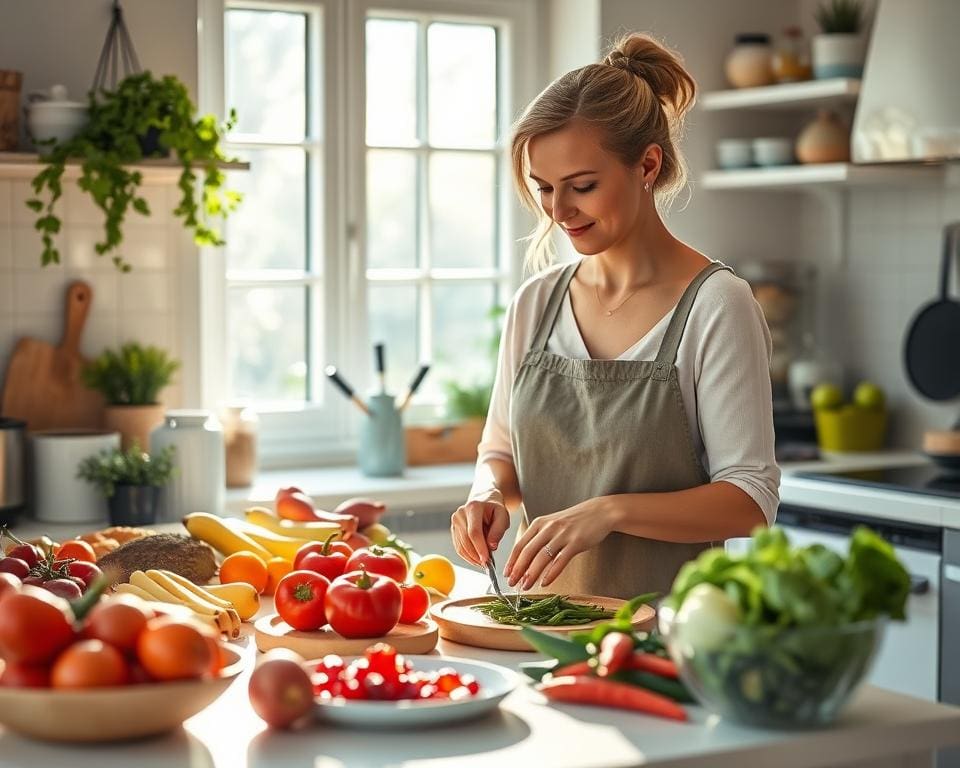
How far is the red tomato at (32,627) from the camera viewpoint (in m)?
1.36

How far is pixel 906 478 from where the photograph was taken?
136 inches

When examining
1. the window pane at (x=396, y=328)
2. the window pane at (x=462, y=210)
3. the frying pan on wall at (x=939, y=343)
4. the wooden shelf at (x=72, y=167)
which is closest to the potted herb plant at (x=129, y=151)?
the wooden shelf at (x=72, y=167)

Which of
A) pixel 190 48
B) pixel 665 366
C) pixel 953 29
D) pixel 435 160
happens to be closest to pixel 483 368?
pixel 435 160

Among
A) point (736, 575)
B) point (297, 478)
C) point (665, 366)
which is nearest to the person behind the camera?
point (736, 575)

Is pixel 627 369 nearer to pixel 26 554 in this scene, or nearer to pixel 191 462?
pixel 26 554

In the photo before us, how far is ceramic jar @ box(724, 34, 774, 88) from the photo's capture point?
4.15m

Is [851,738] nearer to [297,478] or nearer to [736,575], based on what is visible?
[736,575]

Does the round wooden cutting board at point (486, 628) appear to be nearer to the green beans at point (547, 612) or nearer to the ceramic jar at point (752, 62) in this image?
the green beans at point (547, 612)

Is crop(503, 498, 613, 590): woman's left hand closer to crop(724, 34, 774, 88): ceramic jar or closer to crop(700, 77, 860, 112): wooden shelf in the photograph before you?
crop(700, 77, 860, 112): wooden shelf

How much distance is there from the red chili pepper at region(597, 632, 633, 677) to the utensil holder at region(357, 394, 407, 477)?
7.56 feet

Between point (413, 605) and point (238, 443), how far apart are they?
186 centimetres

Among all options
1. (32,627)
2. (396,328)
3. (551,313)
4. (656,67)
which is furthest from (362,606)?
(396,328)

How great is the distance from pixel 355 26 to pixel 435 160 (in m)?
0.46

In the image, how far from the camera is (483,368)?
4.29 metres
